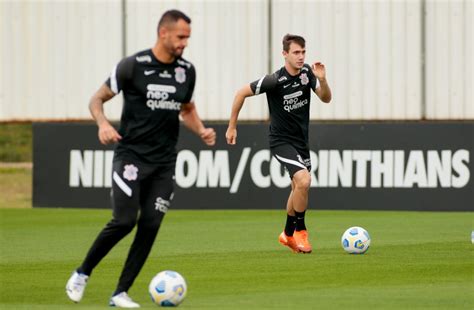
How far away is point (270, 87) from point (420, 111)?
12.0 meters

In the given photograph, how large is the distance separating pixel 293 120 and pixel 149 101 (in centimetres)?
502

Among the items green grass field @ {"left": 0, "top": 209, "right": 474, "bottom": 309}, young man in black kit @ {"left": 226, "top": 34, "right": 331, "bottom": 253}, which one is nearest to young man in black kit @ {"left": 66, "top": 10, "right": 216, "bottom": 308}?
green grass field @ {"left": 0, "top": 209, "right": 474, "bottom": 309}

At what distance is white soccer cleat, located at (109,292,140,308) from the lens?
378 inches

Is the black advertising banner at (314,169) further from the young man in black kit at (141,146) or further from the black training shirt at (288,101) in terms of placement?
the young man in black kit at (141,146)

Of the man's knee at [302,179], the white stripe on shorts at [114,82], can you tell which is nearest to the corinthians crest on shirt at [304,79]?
the man's knee at [302,179]

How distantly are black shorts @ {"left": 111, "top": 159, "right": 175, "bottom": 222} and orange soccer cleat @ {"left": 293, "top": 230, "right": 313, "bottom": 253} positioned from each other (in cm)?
453

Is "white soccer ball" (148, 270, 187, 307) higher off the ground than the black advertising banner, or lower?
lower

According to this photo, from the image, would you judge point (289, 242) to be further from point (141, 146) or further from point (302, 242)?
point (141, 146)

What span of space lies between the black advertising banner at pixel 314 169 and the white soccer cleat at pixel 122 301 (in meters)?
12.9

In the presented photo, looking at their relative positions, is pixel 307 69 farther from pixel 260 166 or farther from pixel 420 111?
pixel 420 111

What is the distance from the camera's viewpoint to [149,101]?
972 centimetres

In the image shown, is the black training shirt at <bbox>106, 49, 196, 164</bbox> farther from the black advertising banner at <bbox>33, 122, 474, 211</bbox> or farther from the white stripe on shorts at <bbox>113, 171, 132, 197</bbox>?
the black advertising banner at <bbox>33, 122, 474, 211</bbox>

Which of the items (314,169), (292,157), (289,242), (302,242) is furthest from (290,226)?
(314,169)

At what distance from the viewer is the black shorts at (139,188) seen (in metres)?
9.67
